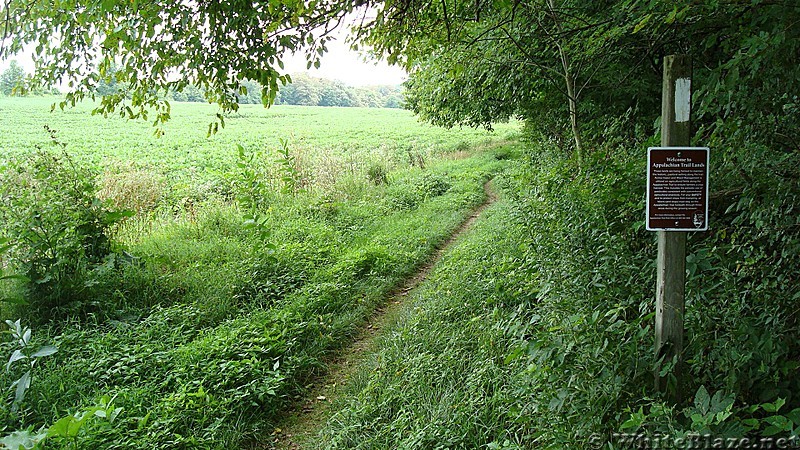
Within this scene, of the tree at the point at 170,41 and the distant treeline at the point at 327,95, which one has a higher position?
the distant treeline at the point at 327,95

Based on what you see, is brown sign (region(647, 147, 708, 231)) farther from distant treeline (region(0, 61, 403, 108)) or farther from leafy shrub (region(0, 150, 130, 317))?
distant treeline (region(0, 61, 403, 108))

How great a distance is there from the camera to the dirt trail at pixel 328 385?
4.54m

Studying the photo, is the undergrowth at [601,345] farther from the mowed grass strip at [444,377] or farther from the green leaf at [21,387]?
the green leaf at [21,387]

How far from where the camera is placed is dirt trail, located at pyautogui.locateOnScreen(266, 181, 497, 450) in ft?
14.9

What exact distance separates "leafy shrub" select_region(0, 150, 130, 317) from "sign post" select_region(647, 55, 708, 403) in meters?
6.21

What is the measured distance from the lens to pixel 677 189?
2951mm

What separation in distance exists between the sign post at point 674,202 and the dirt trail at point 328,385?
2.92 metres

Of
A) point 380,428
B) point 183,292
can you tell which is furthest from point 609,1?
point 183,292

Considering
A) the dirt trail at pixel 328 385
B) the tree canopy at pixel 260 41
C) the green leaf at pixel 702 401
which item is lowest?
the dirt trail at pixel 328 385

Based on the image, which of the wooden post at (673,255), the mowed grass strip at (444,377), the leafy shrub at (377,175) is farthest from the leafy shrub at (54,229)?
the leafy shrub at (377,175)

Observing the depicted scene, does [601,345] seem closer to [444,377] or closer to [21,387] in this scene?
[444,377]

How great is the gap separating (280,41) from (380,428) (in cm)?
326

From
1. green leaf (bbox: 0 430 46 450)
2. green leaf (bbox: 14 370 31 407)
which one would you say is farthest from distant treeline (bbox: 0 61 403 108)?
green leaf (bbox: 0 430 46 450)

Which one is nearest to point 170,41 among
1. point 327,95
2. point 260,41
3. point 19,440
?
point 260,41
